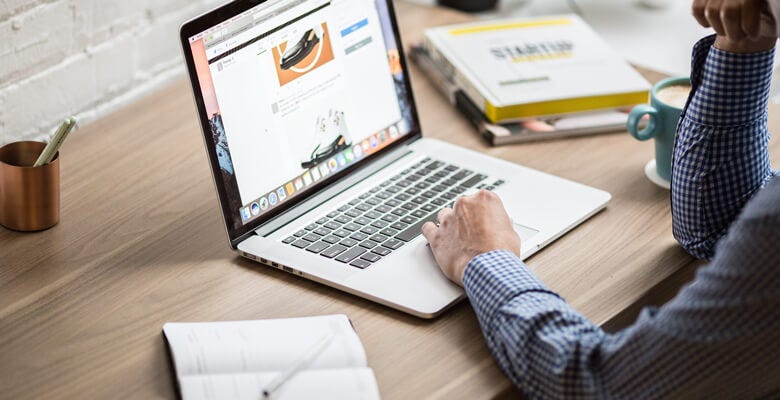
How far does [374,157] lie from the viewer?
134 cm

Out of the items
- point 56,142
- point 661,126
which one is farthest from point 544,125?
point 56,142

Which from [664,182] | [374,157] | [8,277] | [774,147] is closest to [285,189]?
[374,157]

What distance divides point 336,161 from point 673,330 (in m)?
0.56

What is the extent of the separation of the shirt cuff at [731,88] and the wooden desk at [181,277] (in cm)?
16

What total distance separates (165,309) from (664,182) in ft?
2.27

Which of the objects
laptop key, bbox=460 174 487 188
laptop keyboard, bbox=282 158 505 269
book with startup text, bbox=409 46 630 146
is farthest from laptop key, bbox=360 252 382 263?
book with startup text, bbox=409 46 630 146

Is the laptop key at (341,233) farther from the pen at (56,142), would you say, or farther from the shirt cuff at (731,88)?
the shirt cuff at (731,88)

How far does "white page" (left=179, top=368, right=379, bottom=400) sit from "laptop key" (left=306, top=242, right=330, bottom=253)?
9.3 inches

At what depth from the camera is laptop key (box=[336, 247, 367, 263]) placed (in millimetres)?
1136

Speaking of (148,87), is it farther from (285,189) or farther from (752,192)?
(752,192)

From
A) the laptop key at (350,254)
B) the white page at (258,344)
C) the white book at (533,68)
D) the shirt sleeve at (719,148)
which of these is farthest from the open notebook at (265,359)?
the white book at (533,68)

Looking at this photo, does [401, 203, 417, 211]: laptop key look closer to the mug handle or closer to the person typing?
the person typing

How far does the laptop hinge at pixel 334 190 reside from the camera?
3.96ft

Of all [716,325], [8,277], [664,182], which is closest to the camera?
[716,325]
